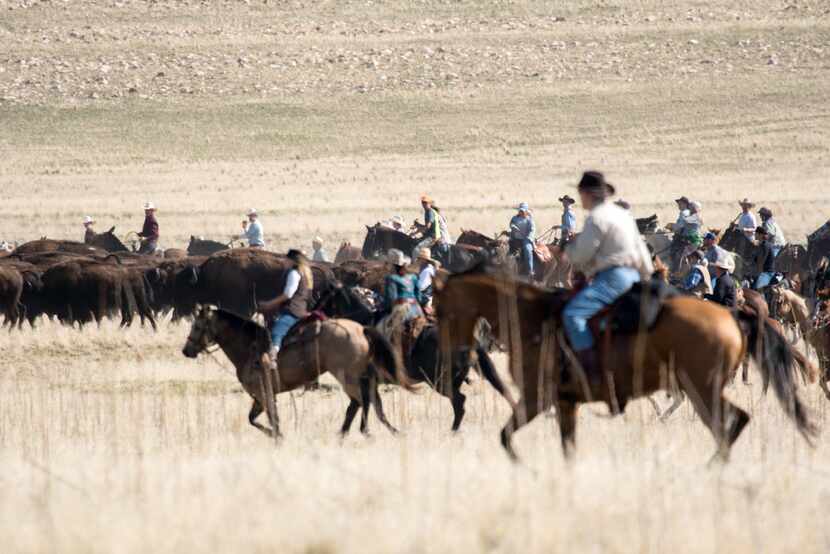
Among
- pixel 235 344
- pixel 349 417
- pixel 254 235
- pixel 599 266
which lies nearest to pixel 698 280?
pixel 349 417

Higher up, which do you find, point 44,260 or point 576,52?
point 576,52

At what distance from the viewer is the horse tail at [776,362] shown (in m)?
9.77

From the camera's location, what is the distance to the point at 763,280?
1853 cm

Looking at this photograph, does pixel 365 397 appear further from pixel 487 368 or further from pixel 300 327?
pixel 487 368

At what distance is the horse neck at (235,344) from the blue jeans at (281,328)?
9.0 inches

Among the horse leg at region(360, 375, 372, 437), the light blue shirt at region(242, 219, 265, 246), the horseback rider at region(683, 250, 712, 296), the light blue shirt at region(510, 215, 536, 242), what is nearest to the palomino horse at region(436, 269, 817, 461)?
the horse leg at region(360, 375, 372, 437)

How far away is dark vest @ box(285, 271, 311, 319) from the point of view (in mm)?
13320

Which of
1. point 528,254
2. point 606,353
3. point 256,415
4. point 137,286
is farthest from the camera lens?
point 528,254

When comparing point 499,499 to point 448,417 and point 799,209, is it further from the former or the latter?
point 799,209

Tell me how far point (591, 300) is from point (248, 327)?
184 inches

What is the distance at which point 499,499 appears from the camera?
7.23 meters

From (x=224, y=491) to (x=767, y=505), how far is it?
269cm

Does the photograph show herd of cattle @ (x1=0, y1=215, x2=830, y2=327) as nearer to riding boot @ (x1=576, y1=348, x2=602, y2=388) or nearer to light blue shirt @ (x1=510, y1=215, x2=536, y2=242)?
light blue shirt @ (x1=510, y1=215, x2=536, y2=242)

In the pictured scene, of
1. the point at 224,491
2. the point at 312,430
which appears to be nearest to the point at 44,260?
the point at 312,430
